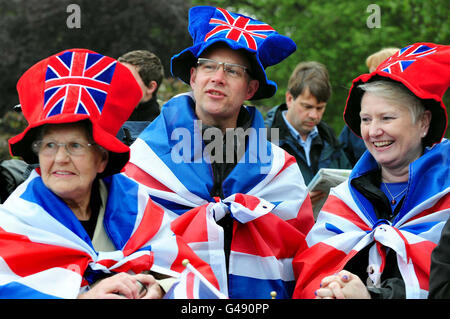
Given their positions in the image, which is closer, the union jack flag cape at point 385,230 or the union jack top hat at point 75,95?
the union jack top hat at point 75,95

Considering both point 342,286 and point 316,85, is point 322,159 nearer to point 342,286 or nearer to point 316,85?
point 316,85

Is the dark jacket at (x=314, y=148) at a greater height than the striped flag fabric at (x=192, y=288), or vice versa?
the dark jacket at (x=314, y=148)

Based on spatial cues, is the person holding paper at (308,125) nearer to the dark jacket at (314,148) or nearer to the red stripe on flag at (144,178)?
the dark jacket at (314,148)

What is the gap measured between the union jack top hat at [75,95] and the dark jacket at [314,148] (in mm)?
2807

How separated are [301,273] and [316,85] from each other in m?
2.95

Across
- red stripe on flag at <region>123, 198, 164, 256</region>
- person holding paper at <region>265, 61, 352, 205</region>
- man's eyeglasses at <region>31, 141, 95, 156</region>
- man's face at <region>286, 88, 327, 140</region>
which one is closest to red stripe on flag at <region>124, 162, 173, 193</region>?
red stripe on flag at <region>123, 198, 164, 256</region>

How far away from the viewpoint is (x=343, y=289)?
3.28m

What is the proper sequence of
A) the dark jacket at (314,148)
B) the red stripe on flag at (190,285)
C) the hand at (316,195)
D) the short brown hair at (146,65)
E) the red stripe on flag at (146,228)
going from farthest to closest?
the dark jacket at (314,148) < the short brown hair at (146,65) < the hand at (316,195) < the red stripe on flag at (146,228) < the red stripe on flag at (190,285)

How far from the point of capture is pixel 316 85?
6355 mm

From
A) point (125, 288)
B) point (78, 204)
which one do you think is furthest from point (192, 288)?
point (78, 204)

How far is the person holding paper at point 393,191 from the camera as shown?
3525 mm

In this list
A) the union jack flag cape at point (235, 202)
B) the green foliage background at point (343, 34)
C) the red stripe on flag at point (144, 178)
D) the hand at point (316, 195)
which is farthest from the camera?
the green foliage background at point (343, 34)

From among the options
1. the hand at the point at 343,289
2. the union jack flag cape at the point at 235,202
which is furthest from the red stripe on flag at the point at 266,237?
the hand at the point at 343,289

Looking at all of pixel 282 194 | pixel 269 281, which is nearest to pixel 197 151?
pixel 282 194
